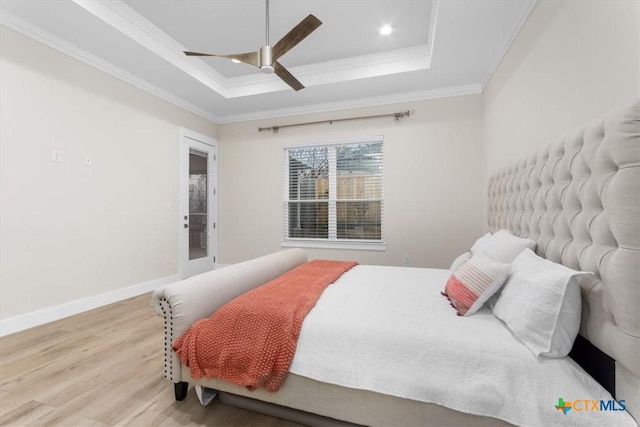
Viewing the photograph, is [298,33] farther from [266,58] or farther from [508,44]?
[508,44]

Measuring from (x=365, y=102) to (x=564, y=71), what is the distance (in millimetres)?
2776

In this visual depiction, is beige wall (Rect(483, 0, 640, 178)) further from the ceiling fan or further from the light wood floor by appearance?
the light wood floor

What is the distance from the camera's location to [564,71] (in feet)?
5.99

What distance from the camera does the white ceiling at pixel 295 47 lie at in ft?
8.47

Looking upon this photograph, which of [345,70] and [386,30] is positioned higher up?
[386,30]

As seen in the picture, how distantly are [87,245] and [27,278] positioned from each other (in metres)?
0.57

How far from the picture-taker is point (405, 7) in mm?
2799

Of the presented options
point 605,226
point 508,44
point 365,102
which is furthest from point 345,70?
point 605,226

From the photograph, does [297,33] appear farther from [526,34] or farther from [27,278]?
[27,278]

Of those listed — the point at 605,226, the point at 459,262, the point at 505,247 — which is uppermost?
the point at 605,226

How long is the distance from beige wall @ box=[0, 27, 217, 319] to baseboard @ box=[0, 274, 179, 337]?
0.19ft

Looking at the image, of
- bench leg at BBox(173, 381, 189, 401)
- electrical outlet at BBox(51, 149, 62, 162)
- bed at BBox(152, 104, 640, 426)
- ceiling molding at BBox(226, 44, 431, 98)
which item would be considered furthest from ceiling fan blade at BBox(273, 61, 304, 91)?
bench leg at BBox(173, 381, 189, 401)

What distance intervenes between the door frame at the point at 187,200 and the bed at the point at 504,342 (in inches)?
116

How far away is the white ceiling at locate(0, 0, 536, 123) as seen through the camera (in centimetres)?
258
